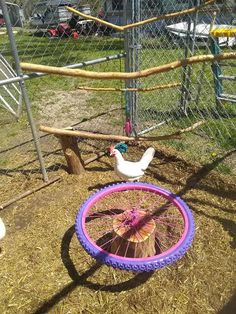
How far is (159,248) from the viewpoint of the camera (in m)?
2.96

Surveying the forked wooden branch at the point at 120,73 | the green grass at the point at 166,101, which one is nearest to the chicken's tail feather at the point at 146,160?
the green grass at the point at 166,101

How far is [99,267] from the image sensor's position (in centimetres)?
281

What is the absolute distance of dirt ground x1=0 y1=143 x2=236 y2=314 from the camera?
2.53 metres

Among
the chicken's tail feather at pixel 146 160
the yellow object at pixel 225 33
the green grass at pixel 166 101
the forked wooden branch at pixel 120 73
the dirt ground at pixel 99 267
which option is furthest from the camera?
the green grass at pixel 166 101

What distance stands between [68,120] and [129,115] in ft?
5.58

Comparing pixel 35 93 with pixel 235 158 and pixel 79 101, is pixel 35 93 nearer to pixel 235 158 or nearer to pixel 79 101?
pixel 79 101

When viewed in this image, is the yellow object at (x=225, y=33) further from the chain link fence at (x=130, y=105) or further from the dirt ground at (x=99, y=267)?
the dirt ground at (x=99, y=267)

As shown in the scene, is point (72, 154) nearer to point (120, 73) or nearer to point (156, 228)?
point (156, 228)

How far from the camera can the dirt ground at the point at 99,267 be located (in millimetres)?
2527

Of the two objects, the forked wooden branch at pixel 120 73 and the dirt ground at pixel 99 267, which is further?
the dirt ground at pixel 99 267

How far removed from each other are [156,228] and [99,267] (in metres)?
0.70

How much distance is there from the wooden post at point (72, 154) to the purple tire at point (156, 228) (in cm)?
68

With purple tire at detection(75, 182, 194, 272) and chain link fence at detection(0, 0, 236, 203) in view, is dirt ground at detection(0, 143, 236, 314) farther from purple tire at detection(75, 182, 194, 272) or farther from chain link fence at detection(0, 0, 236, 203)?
chain link fence at detection(0, 0, 236, 203)

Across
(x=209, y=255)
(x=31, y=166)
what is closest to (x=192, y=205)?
(x=209, y=255)
